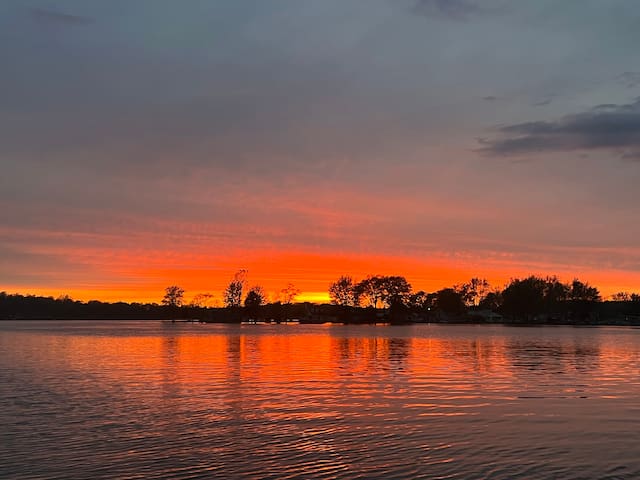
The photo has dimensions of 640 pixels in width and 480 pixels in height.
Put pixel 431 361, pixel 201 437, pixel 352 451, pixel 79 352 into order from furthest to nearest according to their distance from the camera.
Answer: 1. pixel 79 352
2. pixel 431 361
3. pixel 201 437
4. pixel 352 451

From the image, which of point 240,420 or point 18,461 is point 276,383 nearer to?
point 240,420

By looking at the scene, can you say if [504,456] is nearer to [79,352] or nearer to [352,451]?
[352,451]

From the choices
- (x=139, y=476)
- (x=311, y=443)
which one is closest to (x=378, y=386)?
(x=311, y=443)

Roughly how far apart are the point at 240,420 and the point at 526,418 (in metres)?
11.7

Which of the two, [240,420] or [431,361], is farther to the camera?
[431,361]

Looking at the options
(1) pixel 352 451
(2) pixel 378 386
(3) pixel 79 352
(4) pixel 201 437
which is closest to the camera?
(1) pixel 352 451

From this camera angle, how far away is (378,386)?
36875 mm

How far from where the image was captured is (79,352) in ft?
223

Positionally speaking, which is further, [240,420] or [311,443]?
[240,420]

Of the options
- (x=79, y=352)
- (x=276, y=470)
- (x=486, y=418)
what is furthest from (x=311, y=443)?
(x=79, y=352)

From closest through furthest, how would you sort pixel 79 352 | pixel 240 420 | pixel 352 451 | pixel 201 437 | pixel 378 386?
pixel 352 451
pixel 201 437
pixel 240 420
pixel 378 386
pixel 79 352

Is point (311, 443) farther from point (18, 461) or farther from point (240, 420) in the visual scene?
point (18, 461)

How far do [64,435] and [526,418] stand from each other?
17.9 metres

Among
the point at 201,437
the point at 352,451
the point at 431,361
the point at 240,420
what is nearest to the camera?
the point at 352,451
